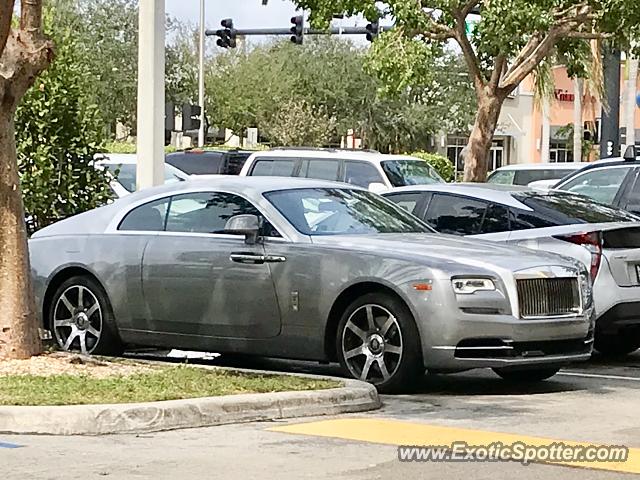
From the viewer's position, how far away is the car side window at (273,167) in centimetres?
2224

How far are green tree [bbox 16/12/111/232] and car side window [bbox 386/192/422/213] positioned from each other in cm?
355

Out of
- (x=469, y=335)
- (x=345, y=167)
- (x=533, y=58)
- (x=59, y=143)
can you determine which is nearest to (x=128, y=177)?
(x=345, y=167)

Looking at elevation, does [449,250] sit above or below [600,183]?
below

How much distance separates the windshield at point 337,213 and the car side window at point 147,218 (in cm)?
104

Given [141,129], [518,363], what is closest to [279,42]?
[141,129]

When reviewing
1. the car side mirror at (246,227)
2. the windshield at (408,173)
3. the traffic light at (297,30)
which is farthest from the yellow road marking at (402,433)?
the traffic light at (297,30)

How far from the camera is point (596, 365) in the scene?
42.3 ft

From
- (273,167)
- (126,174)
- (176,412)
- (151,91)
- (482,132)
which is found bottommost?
(176,412)

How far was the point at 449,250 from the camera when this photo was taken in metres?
10.7

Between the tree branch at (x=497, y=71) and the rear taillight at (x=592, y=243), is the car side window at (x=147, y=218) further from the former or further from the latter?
the tree branch at (x=497, y=71)

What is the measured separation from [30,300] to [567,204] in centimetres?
515

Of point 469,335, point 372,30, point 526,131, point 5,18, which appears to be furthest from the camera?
point 526,131

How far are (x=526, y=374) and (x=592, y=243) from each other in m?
1.55

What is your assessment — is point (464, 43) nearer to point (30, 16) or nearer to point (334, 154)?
point (334, 154)
